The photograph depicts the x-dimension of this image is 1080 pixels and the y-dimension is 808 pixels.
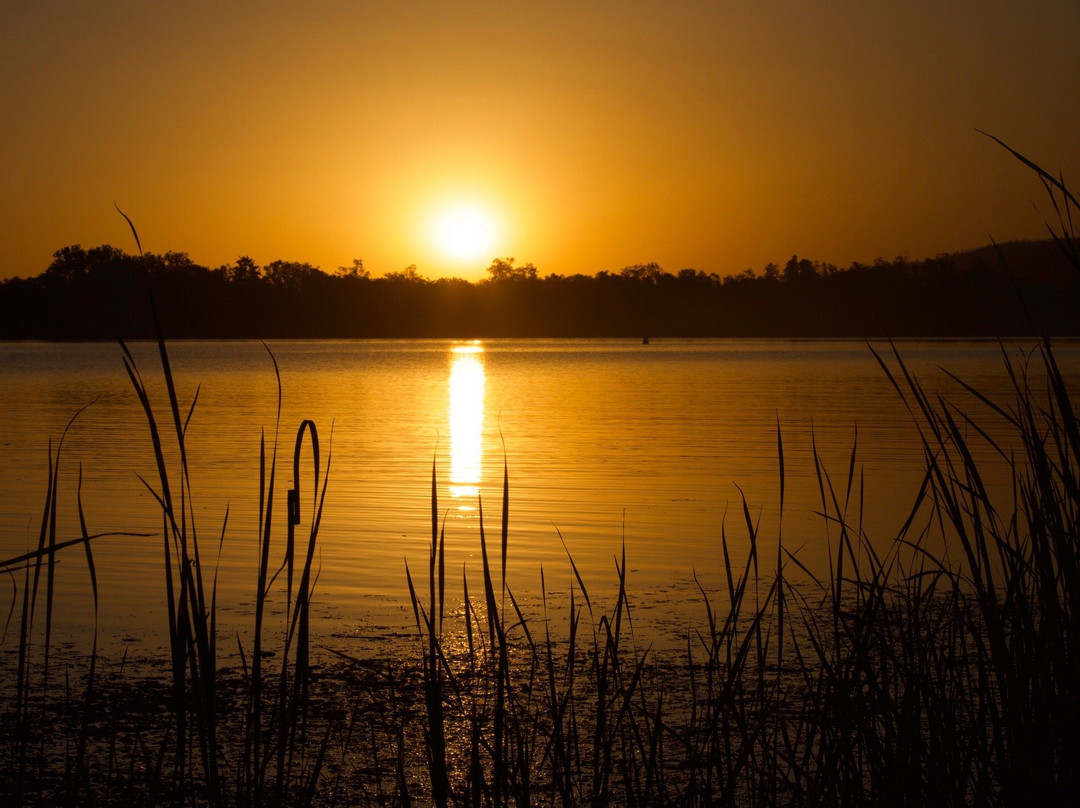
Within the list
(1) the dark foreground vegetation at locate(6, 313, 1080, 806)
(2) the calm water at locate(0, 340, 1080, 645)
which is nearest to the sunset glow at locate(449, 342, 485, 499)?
(2) the calm water at locate(0, 340, 1080, 645)

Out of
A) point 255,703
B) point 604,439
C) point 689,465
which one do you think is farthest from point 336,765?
point 604,439

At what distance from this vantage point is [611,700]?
3818mm

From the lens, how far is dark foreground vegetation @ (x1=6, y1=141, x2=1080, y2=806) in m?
2.59

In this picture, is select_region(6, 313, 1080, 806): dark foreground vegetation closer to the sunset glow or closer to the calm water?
the calm water

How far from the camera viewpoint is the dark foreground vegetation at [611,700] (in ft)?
8.50

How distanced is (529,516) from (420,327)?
181 metres

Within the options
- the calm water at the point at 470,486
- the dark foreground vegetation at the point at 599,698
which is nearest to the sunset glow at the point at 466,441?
the calm water at the point at 470,486

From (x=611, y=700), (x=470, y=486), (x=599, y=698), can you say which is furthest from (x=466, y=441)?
(x=599, y=698)

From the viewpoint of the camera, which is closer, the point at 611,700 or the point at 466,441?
the point at 611,700

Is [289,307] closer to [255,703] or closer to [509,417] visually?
[509,417]

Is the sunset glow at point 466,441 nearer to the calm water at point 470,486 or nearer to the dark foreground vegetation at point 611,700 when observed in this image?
the calm water at point 470,486

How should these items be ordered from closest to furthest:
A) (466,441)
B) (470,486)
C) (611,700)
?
(611,700) → (470,486) → (466,441)

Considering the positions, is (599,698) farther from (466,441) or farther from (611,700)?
(466,441)

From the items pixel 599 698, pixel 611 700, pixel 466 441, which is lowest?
pixel 466 441
